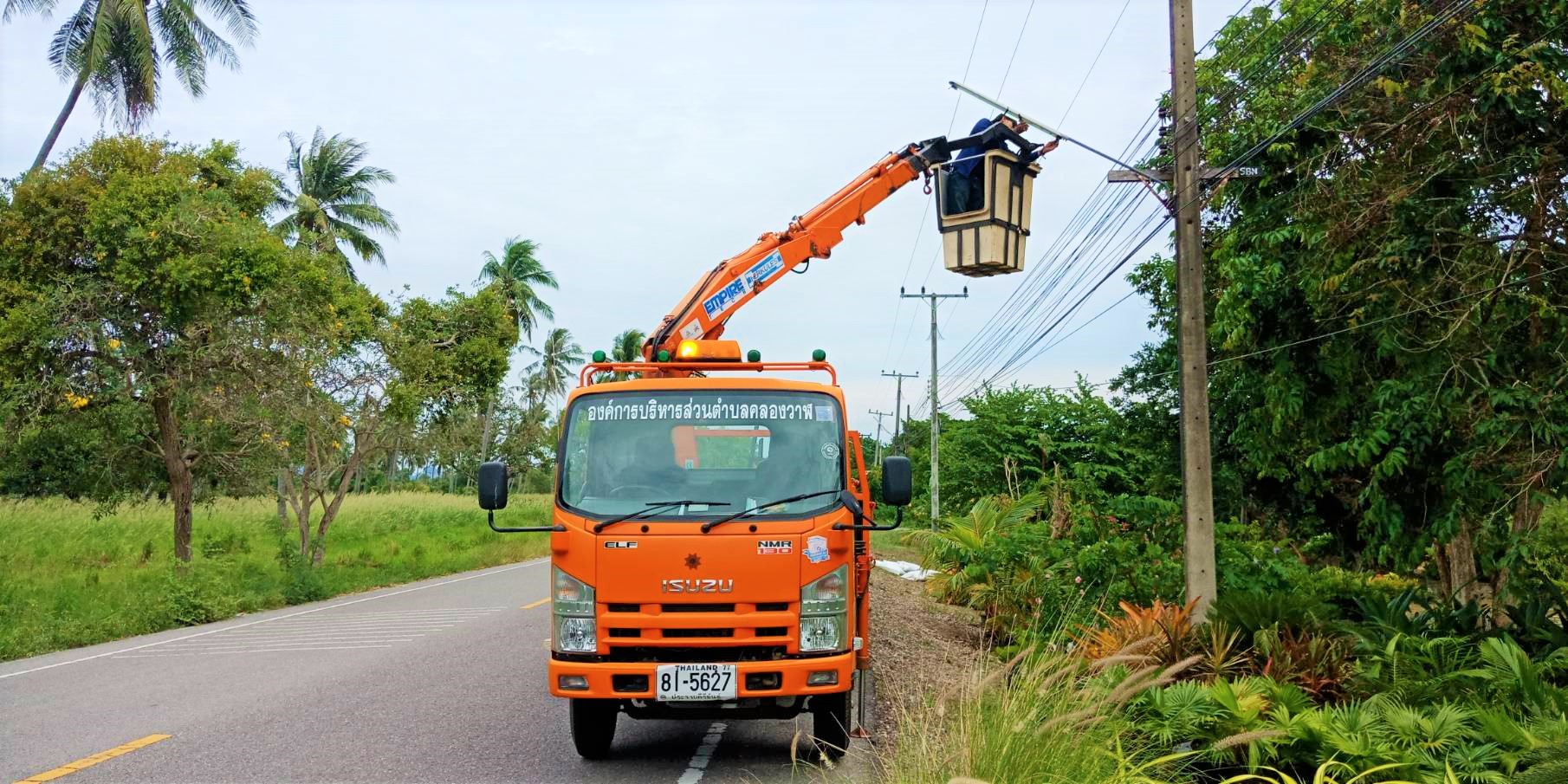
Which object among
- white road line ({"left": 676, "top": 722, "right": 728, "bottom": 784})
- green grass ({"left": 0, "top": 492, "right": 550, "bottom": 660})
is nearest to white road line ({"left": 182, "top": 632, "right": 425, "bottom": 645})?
green grass ({"left": 0, "top": 492, "right": 550, "bottom": 660})

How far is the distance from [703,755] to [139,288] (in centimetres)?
1252

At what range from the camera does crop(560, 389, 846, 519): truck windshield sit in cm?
714

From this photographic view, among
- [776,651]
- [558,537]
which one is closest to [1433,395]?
[776,651]

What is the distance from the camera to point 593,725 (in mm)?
7238

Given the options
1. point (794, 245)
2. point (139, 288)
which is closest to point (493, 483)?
point (794, 245)

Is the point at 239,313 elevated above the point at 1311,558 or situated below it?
above

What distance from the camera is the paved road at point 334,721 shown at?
695 centimetres

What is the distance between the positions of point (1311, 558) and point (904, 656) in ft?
38.5

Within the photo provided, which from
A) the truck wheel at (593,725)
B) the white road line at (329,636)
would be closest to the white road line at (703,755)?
the truck wheel at (593,725)

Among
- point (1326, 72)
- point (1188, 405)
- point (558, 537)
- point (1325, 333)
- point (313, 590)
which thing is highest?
point (1326, 72)

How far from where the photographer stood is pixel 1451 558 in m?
15.9

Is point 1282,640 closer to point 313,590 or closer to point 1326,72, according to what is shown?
point 1326,72

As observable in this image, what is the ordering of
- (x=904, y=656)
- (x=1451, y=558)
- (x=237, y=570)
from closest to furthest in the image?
(x=904, y=656) → (x=1451, y=558) → (x=237, y=570)

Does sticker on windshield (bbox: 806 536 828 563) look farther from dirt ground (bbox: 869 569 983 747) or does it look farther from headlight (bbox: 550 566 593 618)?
headlight (bbox: 550 566 593 618)
